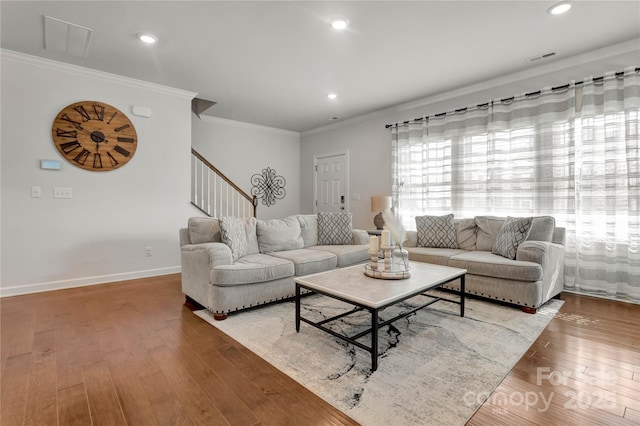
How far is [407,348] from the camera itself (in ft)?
7.09

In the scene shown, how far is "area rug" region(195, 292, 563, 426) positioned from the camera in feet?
5.13

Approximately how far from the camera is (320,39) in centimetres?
307

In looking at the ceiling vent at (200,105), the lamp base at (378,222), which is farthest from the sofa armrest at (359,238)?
the ceiling vent at (200,105)

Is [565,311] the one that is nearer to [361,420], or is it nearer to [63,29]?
[361,420]

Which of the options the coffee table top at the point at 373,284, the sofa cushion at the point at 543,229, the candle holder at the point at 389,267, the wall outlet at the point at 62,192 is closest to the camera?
the coffee table top at the point at 373,284

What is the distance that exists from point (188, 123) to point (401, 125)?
11.1 ft

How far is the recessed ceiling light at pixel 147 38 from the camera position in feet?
9.73

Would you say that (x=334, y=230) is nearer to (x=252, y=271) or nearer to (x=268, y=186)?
(x=252, y=271)

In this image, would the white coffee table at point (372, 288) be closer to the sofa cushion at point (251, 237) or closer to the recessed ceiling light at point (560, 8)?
the sofa cushion at point (251, 237)

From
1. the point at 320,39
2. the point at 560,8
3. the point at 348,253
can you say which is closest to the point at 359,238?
the point at 348,253

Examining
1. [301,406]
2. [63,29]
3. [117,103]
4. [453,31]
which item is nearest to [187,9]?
[63,29]

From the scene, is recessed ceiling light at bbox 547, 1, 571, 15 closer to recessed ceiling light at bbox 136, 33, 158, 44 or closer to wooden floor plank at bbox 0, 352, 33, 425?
recessed ceiling light at bbox 136, 33, 158, 44

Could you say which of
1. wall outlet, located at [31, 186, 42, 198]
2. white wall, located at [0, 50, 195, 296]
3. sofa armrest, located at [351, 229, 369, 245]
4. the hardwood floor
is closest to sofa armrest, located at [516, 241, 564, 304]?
the hardwood floor

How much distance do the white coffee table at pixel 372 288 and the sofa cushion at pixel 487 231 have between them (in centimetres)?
132
